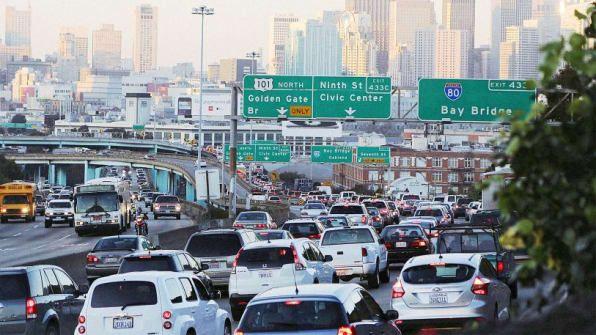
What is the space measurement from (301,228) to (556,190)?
3786 cm

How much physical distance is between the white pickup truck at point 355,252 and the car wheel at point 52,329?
1292 centimetres

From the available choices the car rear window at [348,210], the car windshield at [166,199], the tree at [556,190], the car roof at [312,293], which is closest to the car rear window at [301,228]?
the car rear window at [348,210]

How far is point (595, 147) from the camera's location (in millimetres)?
7672

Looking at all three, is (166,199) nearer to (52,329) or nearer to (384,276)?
(384,276)

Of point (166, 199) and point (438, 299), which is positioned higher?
point (438, 299)

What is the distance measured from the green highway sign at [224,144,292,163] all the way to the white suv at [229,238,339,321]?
2636 inches

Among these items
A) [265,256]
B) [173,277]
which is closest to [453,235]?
[265,256]

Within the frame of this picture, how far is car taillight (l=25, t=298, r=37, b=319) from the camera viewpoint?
20.4 meters

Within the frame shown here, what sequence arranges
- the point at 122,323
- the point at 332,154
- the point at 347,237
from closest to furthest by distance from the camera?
the point at 122,323
the point at 347,237
the point at 332,154

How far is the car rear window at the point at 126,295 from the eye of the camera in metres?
18.4

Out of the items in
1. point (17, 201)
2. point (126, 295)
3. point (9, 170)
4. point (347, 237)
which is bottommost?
point (9, 170)

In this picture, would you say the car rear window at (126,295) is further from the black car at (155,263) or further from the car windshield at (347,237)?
the car windshield at (347,237)

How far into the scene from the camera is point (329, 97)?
63.6m

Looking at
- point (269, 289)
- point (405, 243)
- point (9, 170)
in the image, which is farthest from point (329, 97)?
point (9, 170)
